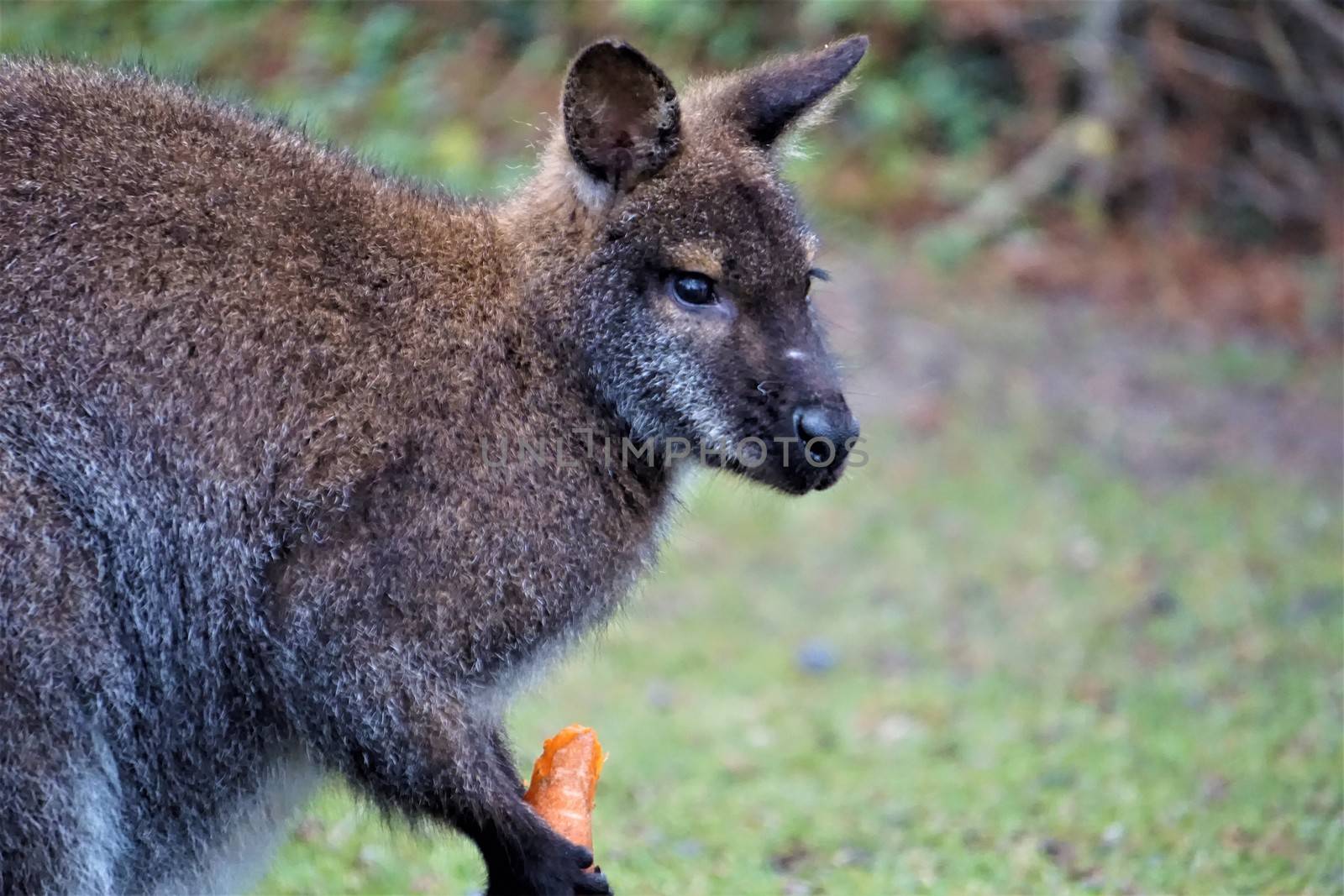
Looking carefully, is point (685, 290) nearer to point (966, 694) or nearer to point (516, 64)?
point (966, 694)

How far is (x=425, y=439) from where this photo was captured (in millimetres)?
4020

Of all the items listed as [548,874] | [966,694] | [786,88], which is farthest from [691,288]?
[966,694]

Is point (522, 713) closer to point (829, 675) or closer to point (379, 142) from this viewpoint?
point (829, 675)

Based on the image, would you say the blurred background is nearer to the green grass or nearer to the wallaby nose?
the green grass

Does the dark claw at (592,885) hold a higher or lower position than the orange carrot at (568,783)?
lower

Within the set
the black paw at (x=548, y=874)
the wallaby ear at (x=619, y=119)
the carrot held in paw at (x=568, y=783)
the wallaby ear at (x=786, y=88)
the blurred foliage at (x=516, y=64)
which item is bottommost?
the black paw at (x=548, y=874)

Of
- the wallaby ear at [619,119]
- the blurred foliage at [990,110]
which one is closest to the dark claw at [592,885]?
the wallaby ear at [619,119]

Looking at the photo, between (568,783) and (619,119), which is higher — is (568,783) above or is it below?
below

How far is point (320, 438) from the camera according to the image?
393 centimetres

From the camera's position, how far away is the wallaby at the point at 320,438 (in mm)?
3764

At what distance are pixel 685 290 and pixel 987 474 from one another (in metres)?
5.69

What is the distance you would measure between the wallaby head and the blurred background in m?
0.70

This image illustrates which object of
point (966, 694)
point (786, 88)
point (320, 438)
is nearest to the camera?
point (320, 438)

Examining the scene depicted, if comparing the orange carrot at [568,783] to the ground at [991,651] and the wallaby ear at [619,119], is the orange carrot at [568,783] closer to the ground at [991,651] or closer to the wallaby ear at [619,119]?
the ground at [991,651]
